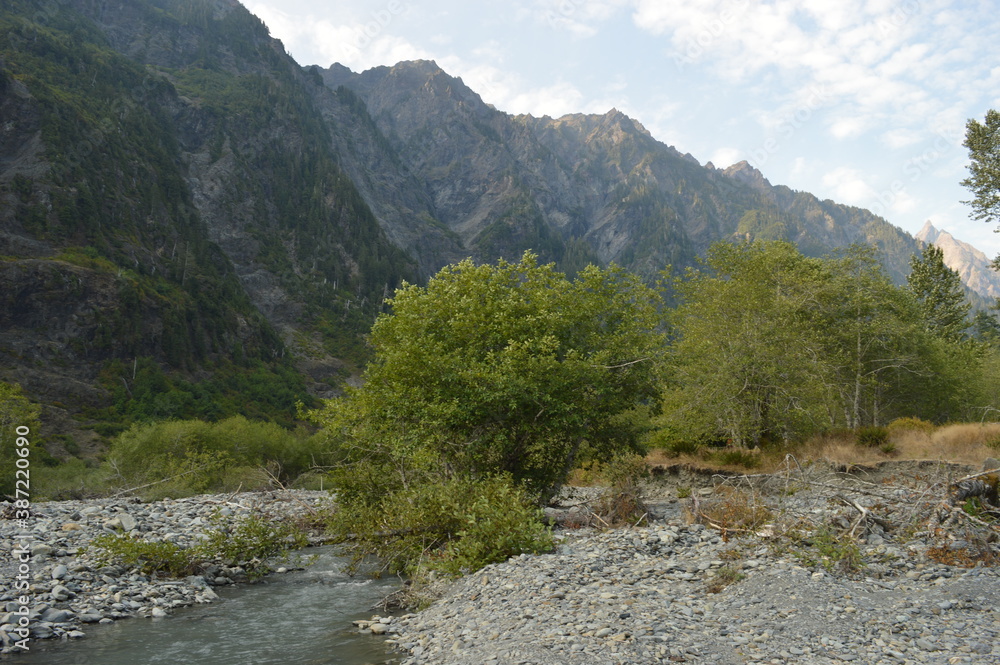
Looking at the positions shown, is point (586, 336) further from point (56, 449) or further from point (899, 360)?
point (56, 449)

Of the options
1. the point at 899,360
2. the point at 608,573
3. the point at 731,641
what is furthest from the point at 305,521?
the point at 899,360

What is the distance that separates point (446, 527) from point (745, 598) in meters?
9.34

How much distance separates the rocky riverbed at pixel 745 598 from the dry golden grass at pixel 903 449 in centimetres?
1164

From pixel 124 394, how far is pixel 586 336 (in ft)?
295

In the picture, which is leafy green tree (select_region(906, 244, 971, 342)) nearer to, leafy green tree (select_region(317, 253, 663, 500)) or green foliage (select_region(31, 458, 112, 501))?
leafy green tree (select_region(317, 253, 663, 500))

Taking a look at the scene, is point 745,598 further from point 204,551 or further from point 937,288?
point 937,288

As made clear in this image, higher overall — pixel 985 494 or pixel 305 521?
pixel 985 494

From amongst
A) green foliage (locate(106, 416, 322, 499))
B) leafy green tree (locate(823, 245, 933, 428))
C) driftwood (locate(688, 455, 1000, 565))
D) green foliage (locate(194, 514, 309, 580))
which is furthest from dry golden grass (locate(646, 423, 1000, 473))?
green foliage (locate(106, 416, 322, 499))

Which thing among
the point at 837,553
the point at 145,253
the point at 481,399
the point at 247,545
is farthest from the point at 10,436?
the point at 145,253

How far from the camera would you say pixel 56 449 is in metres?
67.8

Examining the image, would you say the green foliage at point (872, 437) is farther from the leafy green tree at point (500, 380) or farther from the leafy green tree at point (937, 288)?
the leafy green tree at point (937, 288)

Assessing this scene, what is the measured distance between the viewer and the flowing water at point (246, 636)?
12414 mm

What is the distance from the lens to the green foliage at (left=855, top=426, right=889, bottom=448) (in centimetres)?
3096

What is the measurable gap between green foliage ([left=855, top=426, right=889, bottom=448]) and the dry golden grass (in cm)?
29
